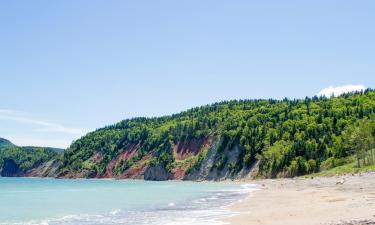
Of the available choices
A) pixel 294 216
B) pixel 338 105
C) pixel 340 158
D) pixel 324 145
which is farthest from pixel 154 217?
pixel 338 105

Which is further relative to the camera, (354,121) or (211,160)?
(211,160)

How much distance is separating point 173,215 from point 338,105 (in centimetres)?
15323

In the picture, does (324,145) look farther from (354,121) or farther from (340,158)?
(354,121)

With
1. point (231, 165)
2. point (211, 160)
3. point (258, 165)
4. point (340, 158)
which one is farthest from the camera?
point (211, 160)

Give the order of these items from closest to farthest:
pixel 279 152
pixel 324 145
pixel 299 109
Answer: pixel 324 145 < pixel 279 152 < pixel 299 109

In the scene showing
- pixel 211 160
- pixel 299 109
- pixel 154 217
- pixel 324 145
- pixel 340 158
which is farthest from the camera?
pixel 299 109

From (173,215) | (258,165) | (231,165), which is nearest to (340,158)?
(258,165)

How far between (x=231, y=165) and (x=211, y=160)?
46.6 feet

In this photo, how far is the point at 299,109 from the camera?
189750 millimetres

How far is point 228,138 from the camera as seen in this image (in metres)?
180

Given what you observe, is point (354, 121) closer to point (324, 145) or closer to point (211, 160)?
point (324, 145)

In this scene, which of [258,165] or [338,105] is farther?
[338,105]

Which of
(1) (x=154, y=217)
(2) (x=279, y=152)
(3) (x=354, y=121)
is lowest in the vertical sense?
(1) (x=154, y=217)

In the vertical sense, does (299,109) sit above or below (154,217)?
above
